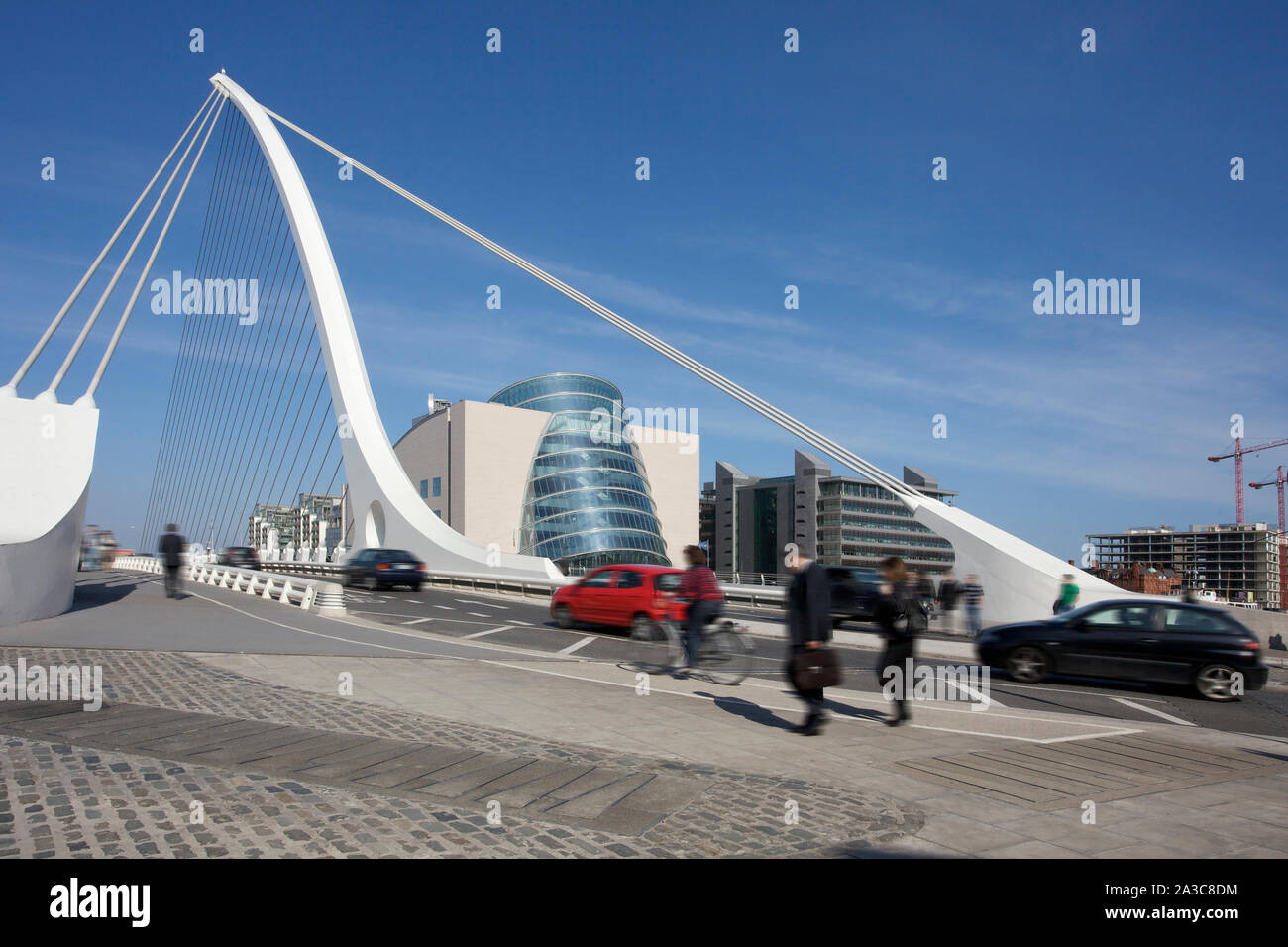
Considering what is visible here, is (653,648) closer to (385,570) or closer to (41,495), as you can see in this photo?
(41,495)

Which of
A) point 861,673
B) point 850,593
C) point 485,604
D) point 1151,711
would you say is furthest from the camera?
point 485,604

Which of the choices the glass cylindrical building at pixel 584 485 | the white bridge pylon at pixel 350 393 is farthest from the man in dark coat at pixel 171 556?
the glass cylindrical building at pixel 584 485

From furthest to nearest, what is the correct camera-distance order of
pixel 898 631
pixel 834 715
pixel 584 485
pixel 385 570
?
Result: pixel 584 485
pixel 385 570
pixel 834 715
pixel 898 631

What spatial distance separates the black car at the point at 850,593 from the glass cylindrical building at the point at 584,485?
141ft

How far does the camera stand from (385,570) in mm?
30062

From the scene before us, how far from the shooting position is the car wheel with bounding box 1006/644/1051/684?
12.5 metres

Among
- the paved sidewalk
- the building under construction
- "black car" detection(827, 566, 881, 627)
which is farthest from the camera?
the building under construction

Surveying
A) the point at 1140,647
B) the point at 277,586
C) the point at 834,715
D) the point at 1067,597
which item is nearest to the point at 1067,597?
the point at 1067,597

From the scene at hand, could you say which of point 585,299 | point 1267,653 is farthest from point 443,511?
point 1267,653

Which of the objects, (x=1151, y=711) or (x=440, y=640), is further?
(x=440, y=640)

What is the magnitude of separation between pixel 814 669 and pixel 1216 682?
723cm

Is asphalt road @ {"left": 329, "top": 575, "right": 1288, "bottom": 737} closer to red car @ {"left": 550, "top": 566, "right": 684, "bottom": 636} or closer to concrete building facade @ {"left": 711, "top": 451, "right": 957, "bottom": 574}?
red car @ {"left": 550, "top": 566, "right": 684, "bottom": 636}

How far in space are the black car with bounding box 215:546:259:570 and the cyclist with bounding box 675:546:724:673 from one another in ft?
120

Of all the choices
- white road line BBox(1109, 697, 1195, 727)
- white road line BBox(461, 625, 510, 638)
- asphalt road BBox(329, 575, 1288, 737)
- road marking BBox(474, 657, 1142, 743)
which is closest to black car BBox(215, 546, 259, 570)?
asphalt road BBox(329, 575, 1288, 737)
